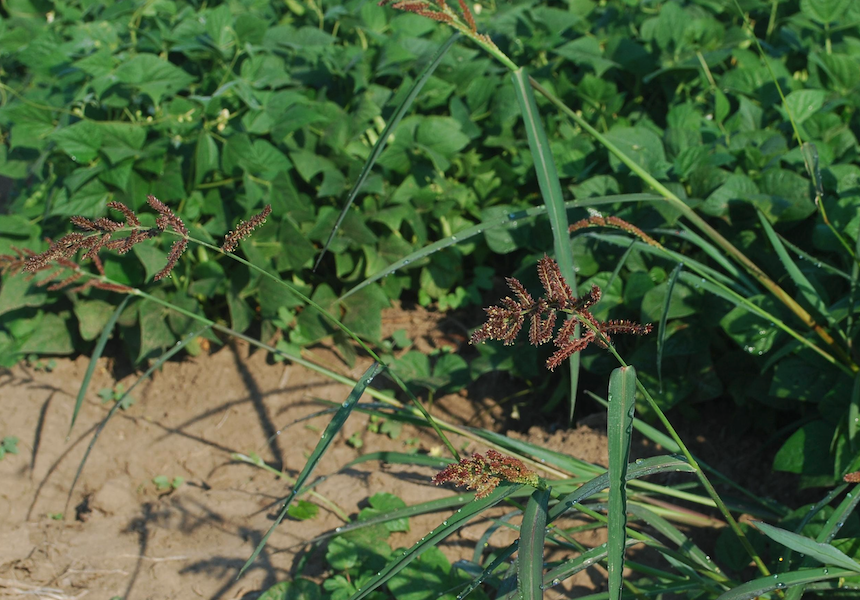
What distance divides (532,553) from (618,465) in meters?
0.18

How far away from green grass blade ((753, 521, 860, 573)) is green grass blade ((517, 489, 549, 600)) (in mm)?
324

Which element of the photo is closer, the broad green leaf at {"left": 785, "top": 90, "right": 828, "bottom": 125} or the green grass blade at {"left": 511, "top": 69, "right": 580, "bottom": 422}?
the green grass blade at {"left": 511, "top": 69, "right": 580, "bottom": 422}

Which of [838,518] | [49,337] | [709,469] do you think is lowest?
[49,337]

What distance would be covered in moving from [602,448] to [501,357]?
427mm

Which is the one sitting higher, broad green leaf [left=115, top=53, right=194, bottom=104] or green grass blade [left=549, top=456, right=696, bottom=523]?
broad green leaf [left=115, top=53, right=194, bottom=104]

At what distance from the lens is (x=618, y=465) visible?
101cm

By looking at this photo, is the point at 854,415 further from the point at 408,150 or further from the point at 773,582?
the point at 408,150

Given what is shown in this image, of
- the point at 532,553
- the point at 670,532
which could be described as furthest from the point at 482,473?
the point at 670,532

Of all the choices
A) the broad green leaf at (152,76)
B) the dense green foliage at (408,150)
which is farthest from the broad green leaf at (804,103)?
A: the broad green leaf at (152,76)

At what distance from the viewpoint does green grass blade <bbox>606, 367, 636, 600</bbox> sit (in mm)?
982

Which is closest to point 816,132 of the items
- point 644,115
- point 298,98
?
point 644,115

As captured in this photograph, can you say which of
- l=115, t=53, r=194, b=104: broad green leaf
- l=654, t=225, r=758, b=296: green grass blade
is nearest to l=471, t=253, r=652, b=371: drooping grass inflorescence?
l=654, t=225, r=758, b=296: green grass blade

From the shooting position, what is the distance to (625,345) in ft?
7.87

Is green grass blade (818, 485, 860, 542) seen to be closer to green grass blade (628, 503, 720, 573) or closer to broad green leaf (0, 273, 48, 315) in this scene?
green grass blade (628, 503, 720, 573)
